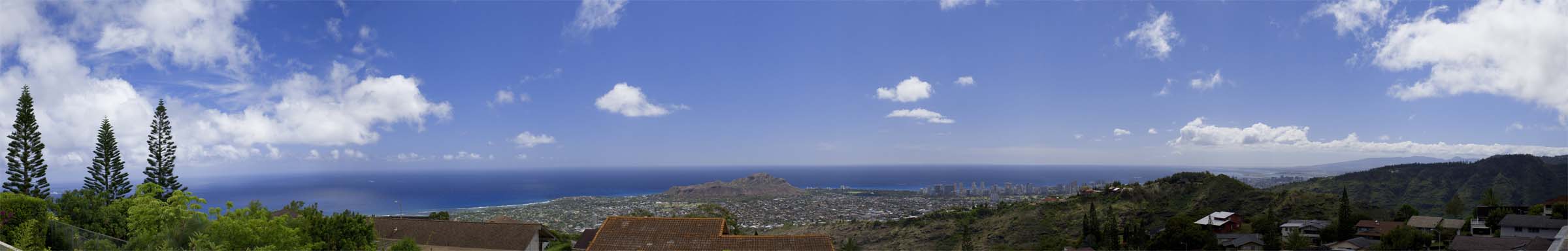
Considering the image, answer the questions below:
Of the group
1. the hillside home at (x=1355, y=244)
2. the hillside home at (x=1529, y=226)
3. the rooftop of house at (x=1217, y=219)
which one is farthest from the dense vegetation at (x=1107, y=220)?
the hillside home at (x=1529, y=226)

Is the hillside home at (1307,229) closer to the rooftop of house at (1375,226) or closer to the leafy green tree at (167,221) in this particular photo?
the rooftop of house at (1375,226)

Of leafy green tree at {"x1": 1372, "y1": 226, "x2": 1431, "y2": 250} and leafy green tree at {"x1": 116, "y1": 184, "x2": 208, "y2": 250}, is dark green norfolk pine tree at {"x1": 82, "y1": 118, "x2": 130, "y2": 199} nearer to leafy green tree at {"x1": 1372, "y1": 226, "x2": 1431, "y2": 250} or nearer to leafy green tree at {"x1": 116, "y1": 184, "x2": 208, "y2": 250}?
leafy green tree at {"x1": 116, "y1": 184, "x2": 208, "y2": 250}

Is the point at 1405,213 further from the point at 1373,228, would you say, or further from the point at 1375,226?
the point at 1373,228

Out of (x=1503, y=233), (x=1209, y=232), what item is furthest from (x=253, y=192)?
(x=1503, y=233)

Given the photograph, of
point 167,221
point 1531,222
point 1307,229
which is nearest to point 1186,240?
point 1307,229

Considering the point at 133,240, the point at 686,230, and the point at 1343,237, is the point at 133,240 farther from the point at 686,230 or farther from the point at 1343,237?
the point at 1343,237

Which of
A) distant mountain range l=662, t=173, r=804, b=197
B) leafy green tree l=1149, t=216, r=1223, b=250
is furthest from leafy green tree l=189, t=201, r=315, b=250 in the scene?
distant mountain range l=662, t=173, r=804, b=197
